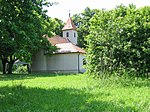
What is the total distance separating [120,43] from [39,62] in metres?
24.0

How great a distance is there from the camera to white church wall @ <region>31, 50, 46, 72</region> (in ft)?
118


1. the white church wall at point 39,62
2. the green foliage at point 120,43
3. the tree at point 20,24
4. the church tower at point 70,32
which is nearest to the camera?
the tree at point 20,24

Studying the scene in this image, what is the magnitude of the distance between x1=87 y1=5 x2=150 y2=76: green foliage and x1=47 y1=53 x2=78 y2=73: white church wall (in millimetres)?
19226

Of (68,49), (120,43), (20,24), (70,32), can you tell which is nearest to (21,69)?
(70,32)

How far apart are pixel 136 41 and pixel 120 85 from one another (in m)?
3.99

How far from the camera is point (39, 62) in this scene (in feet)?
120

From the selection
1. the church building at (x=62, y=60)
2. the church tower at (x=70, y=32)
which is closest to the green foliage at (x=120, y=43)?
the church building at (x=62, y=60)

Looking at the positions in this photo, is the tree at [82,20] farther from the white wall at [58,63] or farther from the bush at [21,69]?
the white wall at [58,63]

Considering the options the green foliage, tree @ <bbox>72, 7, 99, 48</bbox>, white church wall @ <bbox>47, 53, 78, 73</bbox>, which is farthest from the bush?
the green foliage

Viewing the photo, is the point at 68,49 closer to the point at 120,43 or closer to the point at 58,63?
the point at 58,63

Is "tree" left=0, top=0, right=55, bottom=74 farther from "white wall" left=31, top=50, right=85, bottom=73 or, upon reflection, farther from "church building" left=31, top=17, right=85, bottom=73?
"white wall" left=31, top=50, right=85, bottom=73

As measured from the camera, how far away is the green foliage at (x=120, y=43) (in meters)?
13.2

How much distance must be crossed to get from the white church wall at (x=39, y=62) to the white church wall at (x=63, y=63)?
0.72 meters

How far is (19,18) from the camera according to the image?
10.1 metres
